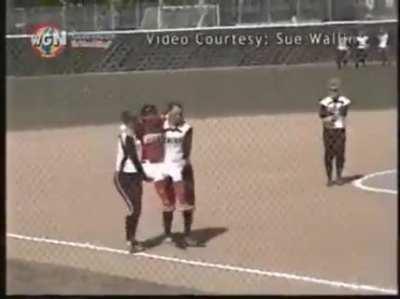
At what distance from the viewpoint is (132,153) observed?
→ 4805 mm

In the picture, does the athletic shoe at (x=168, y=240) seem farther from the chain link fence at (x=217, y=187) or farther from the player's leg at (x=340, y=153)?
the player's leg at (x=340, y=153)

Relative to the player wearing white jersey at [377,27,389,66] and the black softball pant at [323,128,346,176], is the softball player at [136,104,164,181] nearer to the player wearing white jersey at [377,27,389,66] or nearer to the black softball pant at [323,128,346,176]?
the player wearing white jersey at [377,27,389,66]

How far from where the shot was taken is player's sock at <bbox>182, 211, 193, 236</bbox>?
4.96 metres

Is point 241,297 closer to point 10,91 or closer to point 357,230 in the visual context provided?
point 357,230

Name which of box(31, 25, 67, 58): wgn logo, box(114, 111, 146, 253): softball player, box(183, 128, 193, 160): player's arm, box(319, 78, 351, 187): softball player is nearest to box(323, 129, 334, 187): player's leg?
box(319, 78, 351, 187): softball player

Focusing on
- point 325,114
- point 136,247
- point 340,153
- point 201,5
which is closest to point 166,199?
point 136,247

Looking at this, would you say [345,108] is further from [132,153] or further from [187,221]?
[132,153]

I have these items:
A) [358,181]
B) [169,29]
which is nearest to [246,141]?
[358,181]

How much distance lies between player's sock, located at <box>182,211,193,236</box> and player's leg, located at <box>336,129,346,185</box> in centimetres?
116

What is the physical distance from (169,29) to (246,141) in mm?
1559

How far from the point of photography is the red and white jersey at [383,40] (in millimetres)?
5020

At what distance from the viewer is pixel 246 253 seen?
16.6 ft

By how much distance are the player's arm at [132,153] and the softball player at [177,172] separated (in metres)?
0.10

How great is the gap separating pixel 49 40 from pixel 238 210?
1.32 metres
